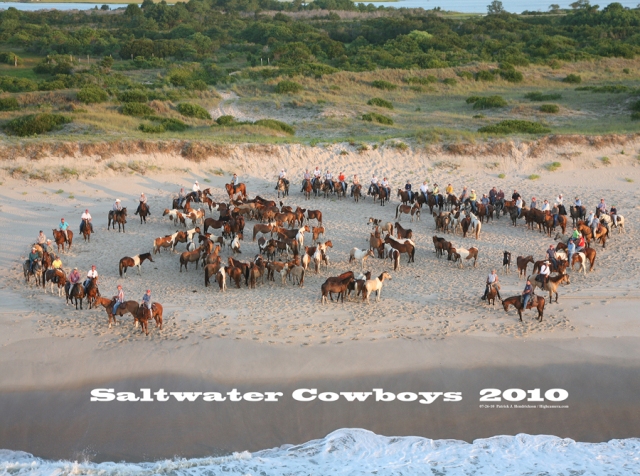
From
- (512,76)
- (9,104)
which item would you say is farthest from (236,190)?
(512,76)

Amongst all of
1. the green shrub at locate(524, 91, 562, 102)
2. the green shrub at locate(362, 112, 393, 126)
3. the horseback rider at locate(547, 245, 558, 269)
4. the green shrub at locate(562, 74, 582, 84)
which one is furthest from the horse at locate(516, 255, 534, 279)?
the green shrub at locate(562, 74, 582, 84)

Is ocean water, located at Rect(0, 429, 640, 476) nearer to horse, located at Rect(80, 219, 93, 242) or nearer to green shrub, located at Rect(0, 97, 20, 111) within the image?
horse, located at Rect(80, 219, 93, 242)

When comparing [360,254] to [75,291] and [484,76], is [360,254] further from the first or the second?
[484,76]

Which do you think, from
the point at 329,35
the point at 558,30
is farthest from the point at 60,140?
the point at 558,30

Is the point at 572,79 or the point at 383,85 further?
the point at 572,79

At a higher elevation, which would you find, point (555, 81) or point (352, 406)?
point (555, 81)

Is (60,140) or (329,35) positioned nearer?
(60,140)

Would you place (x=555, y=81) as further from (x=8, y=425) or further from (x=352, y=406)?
(x=8, y=425)
